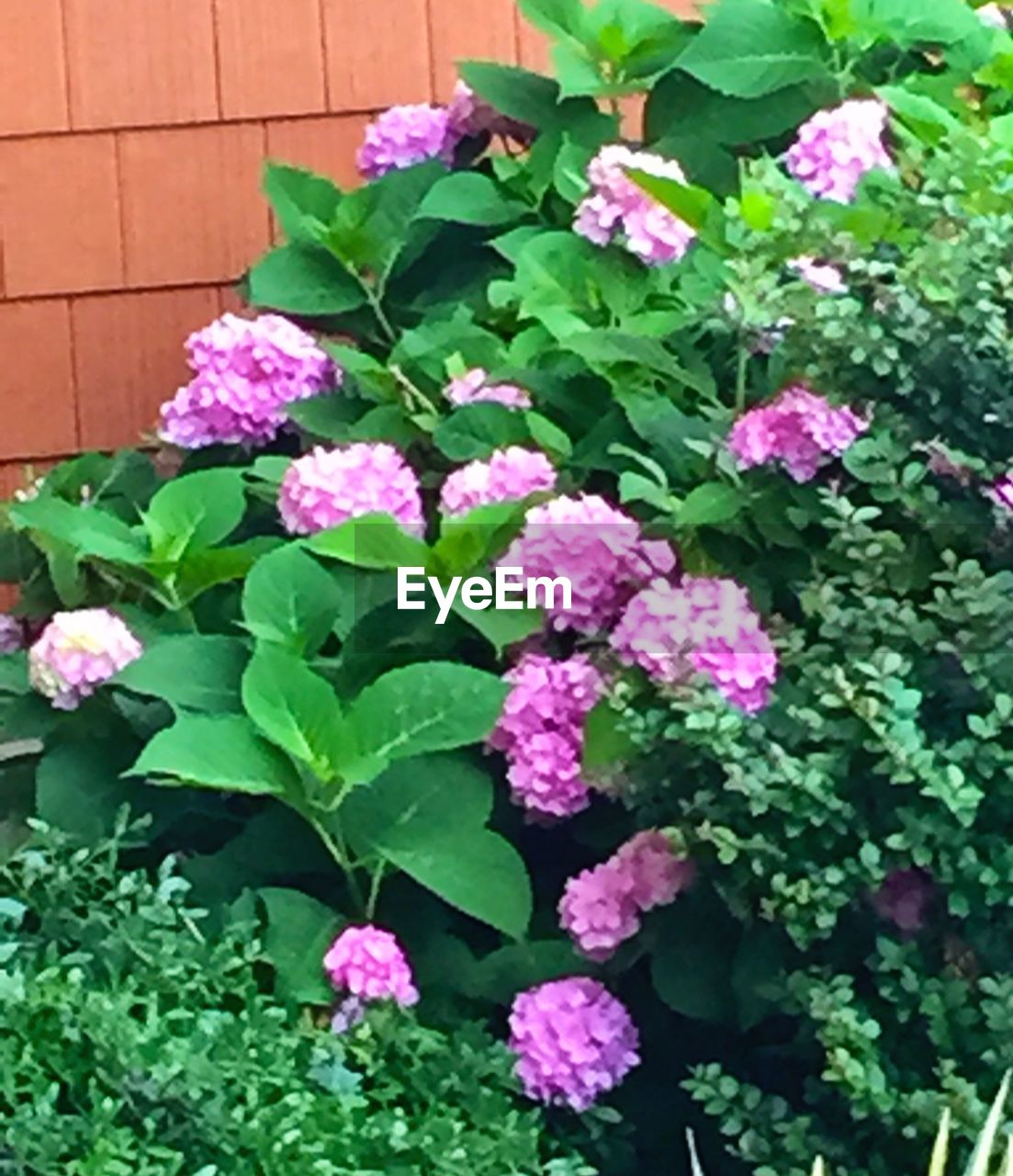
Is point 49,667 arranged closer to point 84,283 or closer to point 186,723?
point 186,723

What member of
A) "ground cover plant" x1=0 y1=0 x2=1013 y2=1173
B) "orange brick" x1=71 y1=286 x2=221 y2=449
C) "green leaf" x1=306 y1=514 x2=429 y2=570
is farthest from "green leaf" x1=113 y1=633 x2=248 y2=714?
"orange brick" x1=71 y1=286 x2=221 y2=449

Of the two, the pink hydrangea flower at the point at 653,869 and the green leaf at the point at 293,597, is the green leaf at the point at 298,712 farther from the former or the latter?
the pink hydrangea flower at the point at 653,869

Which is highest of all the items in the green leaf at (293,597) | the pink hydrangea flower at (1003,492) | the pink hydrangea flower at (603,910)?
the pink hydrangea flower at (1003,492)

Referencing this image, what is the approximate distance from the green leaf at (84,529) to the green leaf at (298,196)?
396 mm

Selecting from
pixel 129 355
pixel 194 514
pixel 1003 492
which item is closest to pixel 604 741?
pixel 1003 492

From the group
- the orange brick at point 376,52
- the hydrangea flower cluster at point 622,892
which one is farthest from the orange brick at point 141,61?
the hydrangea flower cluster at point 622,892

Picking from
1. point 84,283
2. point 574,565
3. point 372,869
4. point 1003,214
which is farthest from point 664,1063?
point 84,283

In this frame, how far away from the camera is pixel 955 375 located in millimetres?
1136

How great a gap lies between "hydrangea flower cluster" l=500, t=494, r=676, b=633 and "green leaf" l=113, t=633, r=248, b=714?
24 centimetres

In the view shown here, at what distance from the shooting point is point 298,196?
174cm

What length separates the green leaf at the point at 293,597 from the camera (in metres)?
1.34

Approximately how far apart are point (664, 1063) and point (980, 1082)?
298 mm

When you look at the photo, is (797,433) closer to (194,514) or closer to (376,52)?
(194,514)

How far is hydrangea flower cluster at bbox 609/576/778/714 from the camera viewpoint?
45.4 inches
